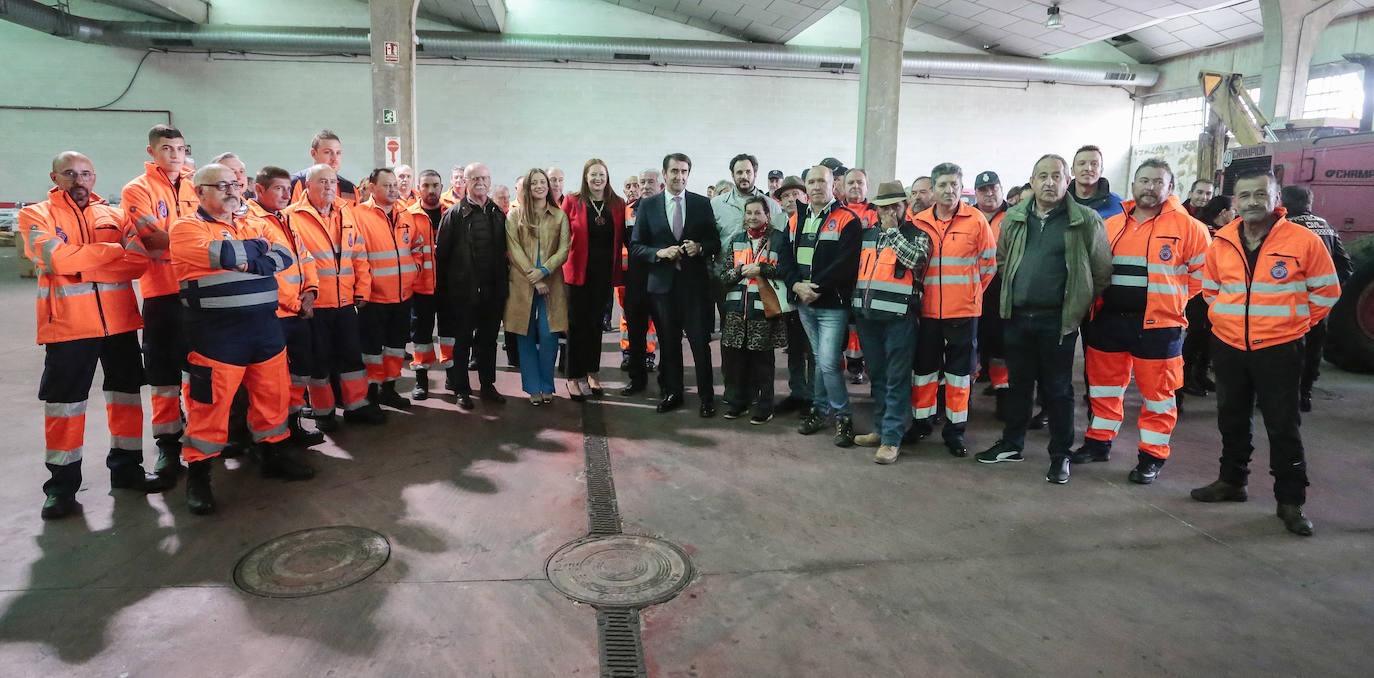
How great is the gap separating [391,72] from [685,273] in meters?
6.07

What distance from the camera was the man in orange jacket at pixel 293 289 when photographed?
379 cm

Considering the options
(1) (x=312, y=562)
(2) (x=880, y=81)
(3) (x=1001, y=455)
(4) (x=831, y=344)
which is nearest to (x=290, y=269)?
(1) (x=312, y=562)

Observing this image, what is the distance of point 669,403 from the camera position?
5.27 meters

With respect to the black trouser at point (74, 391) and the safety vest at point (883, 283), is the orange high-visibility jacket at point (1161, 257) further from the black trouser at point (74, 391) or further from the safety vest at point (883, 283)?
the black trouser at point (74, 391)

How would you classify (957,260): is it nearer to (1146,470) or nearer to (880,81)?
(1146,470)

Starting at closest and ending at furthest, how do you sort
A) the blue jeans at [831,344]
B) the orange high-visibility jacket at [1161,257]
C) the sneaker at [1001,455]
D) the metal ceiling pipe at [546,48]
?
the orange high-visibility jacket at [1161,257], the sneaker at [1001,455], the blue jeans at [831,344], the metal ceiling pipe at [546,48]

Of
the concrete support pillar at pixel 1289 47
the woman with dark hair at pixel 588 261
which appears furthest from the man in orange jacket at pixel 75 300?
the concrete support pillar at pixel 1289 47

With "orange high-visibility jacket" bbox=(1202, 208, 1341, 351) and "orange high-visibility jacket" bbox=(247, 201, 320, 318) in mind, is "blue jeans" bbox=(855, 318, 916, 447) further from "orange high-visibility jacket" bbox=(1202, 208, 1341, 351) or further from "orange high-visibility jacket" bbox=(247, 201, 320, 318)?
"orange high-visibility jacket" bbox=(247, 201, 320, 318)

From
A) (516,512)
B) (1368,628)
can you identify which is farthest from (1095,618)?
(516,512)

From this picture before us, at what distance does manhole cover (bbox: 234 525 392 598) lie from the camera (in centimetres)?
272

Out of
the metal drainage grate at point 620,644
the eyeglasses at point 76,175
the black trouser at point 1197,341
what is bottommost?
the metal drainage grate at point 620,644

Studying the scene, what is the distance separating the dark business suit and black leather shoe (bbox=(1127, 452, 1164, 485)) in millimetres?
2694

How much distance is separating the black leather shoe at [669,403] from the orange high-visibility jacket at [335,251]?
87.4 inches

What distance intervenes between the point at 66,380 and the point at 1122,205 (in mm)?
5680
